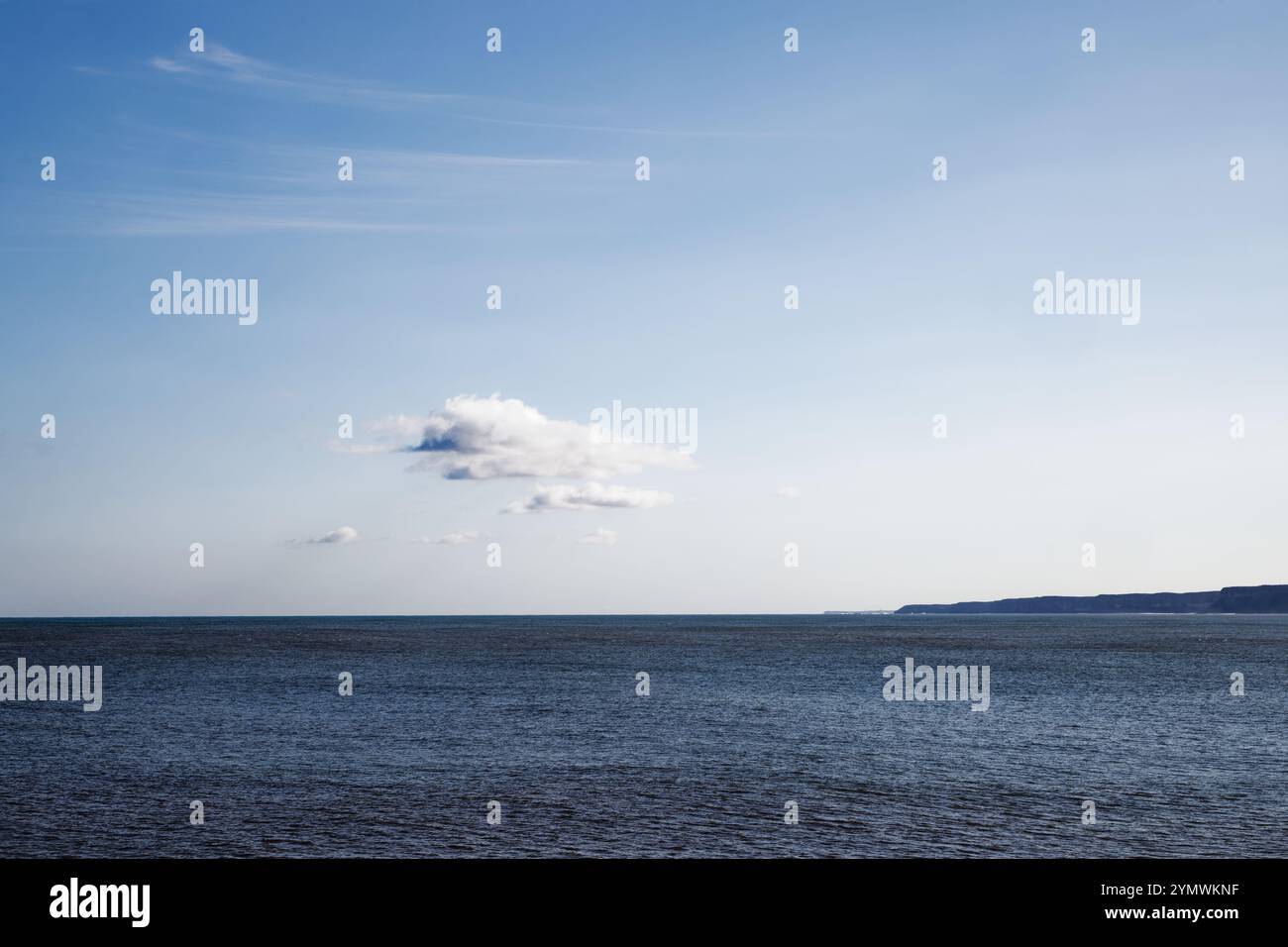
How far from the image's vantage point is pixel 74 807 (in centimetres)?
3341

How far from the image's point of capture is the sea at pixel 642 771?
29594 millimetres

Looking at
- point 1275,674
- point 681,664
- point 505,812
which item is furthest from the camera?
point 681,664

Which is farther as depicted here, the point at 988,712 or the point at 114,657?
the point at 114,657

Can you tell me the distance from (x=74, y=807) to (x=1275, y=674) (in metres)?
99.3

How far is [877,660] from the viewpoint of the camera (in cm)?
11775

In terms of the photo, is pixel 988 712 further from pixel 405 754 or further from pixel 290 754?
pixel 290 754

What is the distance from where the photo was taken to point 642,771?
1591 inches

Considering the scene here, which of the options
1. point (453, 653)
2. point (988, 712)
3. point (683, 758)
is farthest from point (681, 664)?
point (683, 758)

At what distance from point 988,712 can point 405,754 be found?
3569cm

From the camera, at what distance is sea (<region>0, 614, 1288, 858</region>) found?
1165 inches
